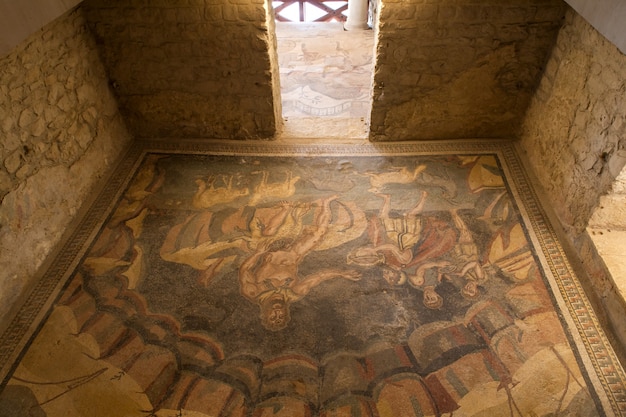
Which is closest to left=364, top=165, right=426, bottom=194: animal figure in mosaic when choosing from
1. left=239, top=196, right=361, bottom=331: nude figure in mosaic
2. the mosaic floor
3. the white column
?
the mosaic floor

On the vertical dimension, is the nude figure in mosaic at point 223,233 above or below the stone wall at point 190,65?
below

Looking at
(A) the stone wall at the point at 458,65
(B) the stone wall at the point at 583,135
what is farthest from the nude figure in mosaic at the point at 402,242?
(A) the stone wall at the point at 458,65

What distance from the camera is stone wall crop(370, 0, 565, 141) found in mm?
3885

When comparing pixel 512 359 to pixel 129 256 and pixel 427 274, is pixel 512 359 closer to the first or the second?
pixel 427 274

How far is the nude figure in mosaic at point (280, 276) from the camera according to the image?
129 inches

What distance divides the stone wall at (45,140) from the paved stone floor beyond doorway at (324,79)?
2.06 meters

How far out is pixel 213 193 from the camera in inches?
168

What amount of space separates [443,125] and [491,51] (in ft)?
2.89

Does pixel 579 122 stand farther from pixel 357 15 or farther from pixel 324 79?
pixel 357 15

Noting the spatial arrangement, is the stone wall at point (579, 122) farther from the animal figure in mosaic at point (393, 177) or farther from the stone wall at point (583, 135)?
the animal figure in mosaic at point (393, 177)

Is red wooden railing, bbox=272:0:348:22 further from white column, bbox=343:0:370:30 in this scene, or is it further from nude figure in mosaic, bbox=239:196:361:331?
nude figure in mosaic, bbox=239:196:361:331

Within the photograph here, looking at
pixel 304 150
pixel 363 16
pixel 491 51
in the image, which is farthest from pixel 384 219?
pixel 363 16

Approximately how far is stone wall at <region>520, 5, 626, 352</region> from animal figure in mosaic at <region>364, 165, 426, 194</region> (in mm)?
1194

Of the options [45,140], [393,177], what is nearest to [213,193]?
[45,140]
